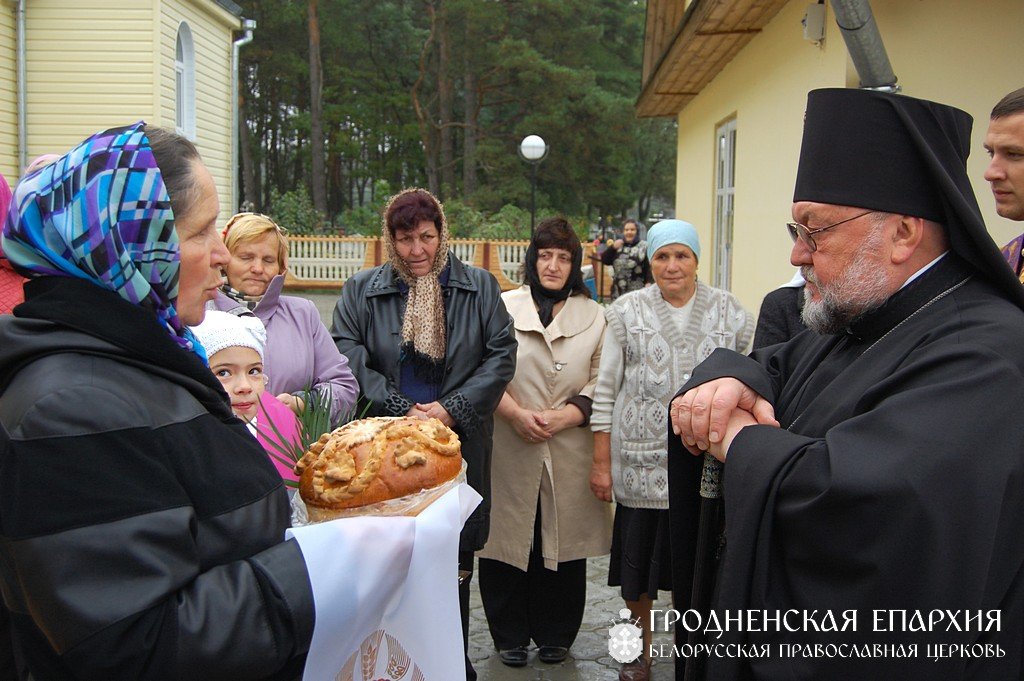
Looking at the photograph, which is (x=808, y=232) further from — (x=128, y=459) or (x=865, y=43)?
(x=865, y=43)

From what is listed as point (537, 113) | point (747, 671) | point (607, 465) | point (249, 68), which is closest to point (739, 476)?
point (747, 671)

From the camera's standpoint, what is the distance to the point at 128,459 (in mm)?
1499

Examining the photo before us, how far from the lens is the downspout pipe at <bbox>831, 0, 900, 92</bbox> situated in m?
4.66

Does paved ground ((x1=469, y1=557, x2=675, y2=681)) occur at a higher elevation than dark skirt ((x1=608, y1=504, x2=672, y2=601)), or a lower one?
lower

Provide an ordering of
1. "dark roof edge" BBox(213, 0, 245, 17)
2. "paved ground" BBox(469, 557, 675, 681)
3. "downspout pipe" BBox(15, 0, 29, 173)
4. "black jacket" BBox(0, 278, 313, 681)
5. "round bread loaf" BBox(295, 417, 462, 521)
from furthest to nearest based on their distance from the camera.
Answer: "dark roof edge" BBox(213, 0, 245, 17), "downspout pipe" BBox(15, 0, 29, 173), "paved ground" BBox(469, 557, 675, 681), "round bread loaf" BBox(295, 417, 462, 521), "black jacket" BBox(0, 278, 313, 681)

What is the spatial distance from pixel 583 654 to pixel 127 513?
3.62 metres

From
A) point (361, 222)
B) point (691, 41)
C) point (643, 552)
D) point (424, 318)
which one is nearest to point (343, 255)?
point (361, 222)

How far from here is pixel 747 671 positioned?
2109 millimetres

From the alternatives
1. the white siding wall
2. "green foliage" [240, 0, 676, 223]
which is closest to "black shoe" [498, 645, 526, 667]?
the white siding wall

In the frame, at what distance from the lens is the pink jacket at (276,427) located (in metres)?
2.36

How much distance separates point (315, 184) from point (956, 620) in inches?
1429

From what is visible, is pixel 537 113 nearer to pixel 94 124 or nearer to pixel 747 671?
pixel 94 124

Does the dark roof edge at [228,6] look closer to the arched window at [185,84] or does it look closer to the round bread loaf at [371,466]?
the arched window at [185,84]

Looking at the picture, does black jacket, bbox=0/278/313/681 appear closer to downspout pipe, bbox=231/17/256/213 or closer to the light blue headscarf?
the light blue headscarf
